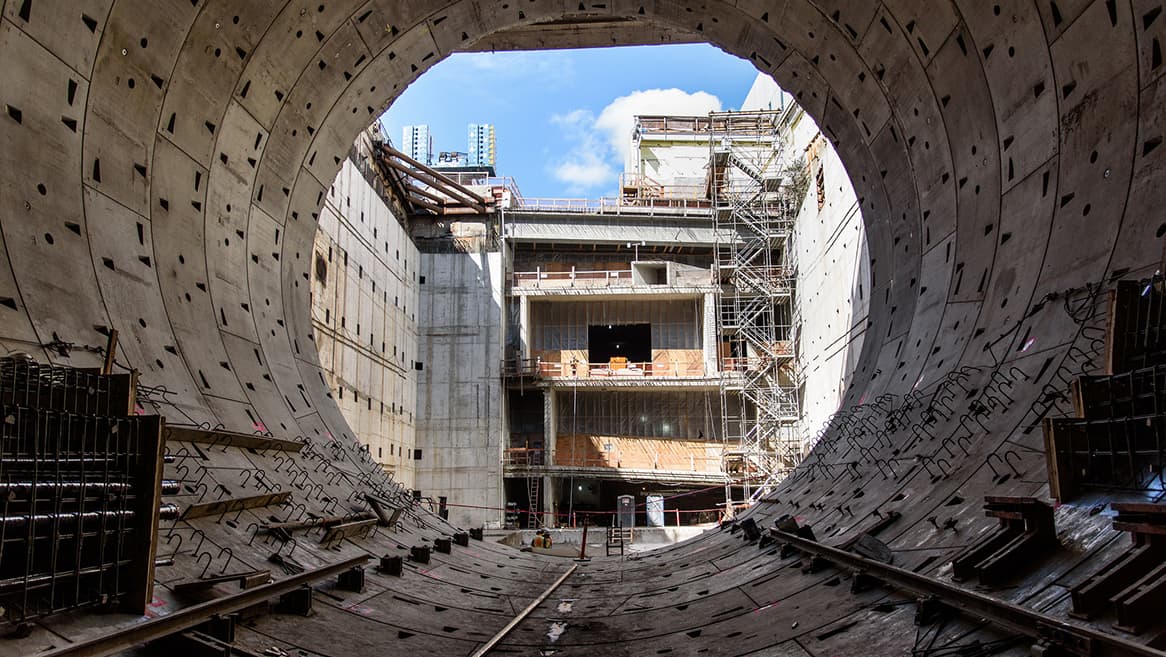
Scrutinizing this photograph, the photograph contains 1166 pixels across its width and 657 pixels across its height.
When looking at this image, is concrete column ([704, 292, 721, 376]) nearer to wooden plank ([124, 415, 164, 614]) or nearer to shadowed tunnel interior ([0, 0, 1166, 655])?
shadowed tunnel interior ([0, 0, 1166, 655])

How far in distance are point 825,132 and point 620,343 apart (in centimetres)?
2430

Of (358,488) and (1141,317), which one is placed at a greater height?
(1141,317)

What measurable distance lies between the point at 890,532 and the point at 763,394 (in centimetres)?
2347

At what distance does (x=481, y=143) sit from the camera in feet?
557

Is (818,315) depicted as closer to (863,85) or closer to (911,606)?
(863,85)

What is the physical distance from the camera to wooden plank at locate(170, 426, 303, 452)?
25.4ft

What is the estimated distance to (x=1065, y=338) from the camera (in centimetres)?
656

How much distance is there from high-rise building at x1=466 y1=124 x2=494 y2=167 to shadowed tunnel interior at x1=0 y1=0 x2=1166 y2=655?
515 feet

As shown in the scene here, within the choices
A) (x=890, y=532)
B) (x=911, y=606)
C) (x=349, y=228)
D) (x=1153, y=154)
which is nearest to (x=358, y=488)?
(x=890, y=532)

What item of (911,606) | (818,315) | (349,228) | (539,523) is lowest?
(539,523)

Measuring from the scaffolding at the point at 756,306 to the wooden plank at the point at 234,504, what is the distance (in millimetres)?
22069

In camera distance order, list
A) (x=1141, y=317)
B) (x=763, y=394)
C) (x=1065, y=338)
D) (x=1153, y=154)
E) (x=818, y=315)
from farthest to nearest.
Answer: (x=763, y=394) < (x=818, y=315) < (x=1065, y=338) < (x=1153, y=154) < (x=1141, y=317)

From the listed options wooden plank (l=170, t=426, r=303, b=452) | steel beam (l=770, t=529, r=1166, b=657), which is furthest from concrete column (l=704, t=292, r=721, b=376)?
steel beam (l=770, t=529, r=1166, b=657)

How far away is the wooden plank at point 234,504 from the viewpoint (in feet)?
22.4
